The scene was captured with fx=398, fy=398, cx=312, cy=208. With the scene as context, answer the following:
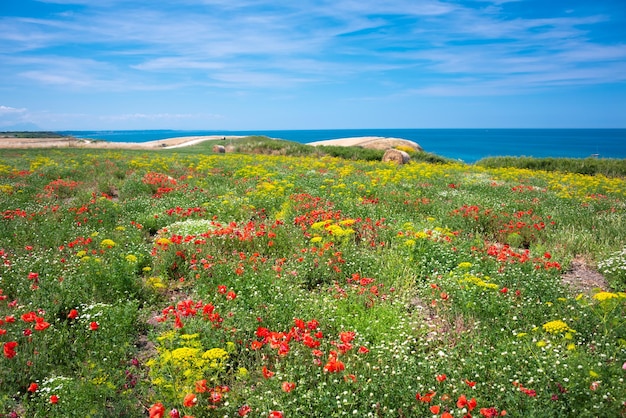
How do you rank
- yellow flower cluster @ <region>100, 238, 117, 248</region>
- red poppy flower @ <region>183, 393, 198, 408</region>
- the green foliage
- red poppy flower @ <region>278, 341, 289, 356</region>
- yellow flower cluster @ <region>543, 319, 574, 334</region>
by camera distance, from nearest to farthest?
1. red poppy flower @ <region>183, 393, 198, 408</region>
2. red poppy flower @ <region>278, 341, 289, 356</region>
3. yellow flower cluster @ <region>543, 319, 574, 334</region>
4. yellow flower cluster @ <region>100, 238, 117, 248</region>
5. the green foliage

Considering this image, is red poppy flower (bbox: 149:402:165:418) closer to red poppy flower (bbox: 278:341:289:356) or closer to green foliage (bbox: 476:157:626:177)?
red poppy flower (bbox: 278:341:289:356)

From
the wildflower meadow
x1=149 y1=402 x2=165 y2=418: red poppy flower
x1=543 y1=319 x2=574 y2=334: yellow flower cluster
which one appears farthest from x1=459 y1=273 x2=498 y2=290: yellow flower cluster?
x1=149 y1=402 x2=165 y2=418: red poppy flower

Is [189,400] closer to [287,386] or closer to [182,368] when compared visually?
[182,368]

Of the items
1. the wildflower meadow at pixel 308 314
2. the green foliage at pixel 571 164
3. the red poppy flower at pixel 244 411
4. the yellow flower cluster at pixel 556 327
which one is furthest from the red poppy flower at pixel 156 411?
the green foliage at pixel 571 164

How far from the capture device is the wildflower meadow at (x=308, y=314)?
4145 mm

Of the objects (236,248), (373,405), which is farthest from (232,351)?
(236,248)

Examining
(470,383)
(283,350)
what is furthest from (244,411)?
(470,383)

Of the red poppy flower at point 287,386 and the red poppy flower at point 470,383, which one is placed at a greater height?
the red poppy flower at point 287,386

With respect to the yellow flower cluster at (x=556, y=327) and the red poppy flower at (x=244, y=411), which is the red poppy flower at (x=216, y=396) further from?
the yellow flower cluster at (x=556, y=327)

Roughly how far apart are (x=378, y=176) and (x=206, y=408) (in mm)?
14945

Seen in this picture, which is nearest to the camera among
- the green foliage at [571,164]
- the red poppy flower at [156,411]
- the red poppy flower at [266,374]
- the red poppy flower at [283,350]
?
the red poppy flower at [156,411]

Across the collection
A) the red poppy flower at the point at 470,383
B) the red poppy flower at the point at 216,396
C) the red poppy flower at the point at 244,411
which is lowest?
the red poppy flower at the point at 244,411

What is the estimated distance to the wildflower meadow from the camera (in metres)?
4.14

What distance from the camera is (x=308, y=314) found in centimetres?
580
